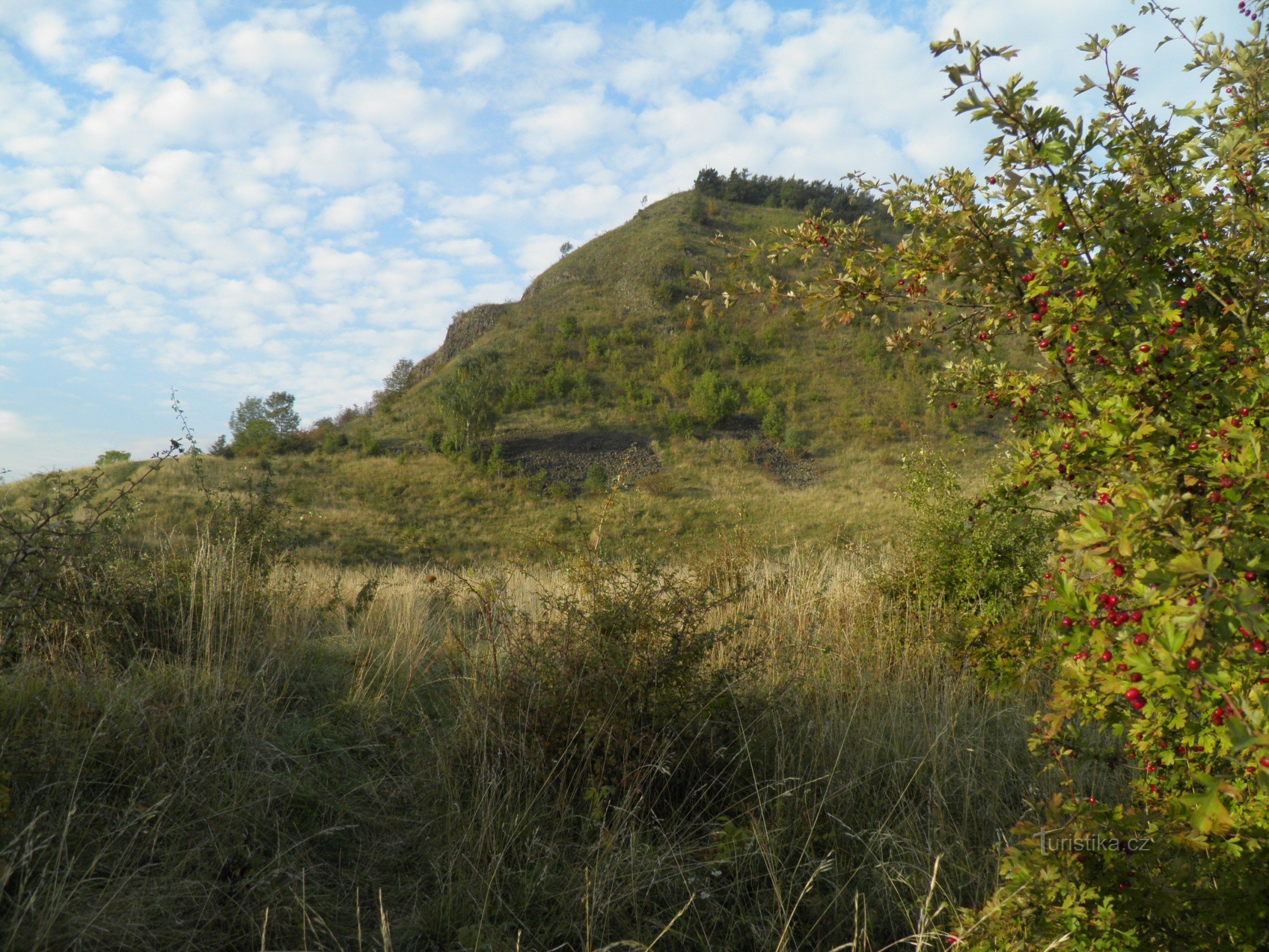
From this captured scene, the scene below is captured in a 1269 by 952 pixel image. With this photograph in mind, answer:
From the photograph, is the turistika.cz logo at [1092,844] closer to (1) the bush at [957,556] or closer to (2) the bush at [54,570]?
(1) the bush at [957,556]

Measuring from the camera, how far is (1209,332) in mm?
1674

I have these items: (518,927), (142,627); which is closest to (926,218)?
(518,927)

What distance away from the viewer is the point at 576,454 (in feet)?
94.8

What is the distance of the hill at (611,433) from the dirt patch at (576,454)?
93 mm

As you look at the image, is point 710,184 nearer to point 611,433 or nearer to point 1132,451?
point 611,433

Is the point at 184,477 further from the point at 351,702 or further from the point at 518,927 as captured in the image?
the point at 518,927

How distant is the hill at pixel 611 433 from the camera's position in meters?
22.4

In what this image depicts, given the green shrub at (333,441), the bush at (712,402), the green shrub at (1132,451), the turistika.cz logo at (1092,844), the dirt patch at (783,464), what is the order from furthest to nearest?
the bush at (712,402)
the green shrub at (333,441)
the dirt patch at (783,464)
the turistika.cz logo at (1092,844)
the green shrub at (1132,451)

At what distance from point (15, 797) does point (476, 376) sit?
30961mm

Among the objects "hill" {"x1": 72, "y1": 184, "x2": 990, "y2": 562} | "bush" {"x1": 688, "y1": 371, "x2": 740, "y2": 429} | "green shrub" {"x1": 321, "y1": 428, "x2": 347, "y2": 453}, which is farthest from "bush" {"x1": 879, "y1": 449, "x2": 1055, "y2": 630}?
"green shrub" {"x1": 321, "y1": 428, "x2": 347, "y2": 453}

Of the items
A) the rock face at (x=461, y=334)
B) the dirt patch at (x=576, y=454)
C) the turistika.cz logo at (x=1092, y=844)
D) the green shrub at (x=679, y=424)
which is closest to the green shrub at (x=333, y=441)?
the dirt patch at (x=576, y=454)

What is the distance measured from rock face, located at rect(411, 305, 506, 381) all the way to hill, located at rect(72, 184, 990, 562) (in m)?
0.16

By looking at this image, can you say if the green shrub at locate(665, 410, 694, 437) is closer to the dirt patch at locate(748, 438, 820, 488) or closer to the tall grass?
the dirt patch at locate(748, 438, 820, 488)

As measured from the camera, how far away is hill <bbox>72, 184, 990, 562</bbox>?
22.4 meters
